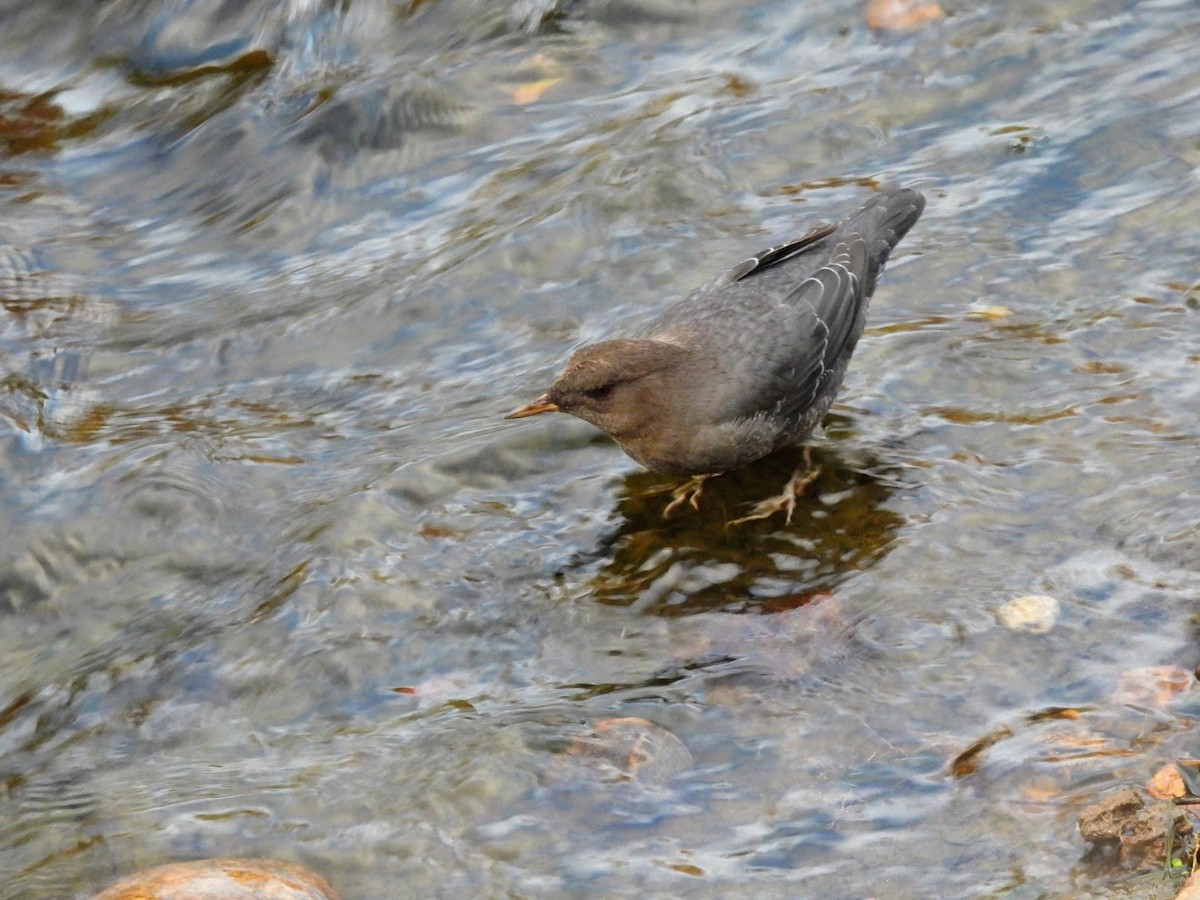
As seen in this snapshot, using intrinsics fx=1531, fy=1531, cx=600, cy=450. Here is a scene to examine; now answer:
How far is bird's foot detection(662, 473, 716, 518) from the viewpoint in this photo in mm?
5641

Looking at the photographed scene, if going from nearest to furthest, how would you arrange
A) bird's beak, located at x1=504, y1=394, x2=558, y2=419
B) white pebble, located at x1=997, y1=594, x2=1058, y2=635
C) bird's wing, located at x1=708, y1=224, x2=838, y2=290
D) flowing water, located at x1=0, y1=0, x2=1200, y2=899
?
flowing water, located at x1=0, y1=0, x2=1200, y2=899
white pebble, located at x1=997, y1=594, x2=1058, y2=635
bird's beak, located at x1=504, y1=394, x2=558, y2=419
bird's wing, located at x1=708, y1=224, x2=838, y2=290

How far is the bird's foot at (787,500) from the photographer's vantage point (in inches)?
217

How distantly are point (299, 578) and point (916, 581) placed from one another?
208 cm

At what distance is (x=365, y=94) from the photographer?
8281 millimetres

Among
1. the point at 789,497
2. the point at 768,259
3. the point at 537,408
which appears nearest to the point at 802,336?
the point at 768,259

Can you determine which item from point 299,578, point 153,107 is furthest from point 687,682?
point 153,107

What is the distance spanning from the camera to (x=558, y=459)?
234 inches

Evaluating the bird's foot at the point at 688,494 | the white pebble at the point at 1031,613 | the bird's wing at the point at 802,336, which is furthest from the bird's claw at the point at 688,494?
the white pebble at the point at 1031,613

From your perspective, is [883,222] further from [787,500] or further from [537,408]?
[537,408]

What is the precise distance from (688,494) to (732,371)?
0.50 m

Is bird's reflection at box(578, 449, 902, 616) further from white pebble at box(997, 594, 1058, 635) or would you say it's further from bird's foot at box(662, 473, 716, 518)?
white pebble at box(997, 594, 1058, 635)

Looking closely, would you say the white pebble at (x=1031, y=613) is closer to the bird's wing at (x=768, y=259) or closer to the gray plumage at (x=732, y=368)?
the gray plumage at (x=732, y=368)

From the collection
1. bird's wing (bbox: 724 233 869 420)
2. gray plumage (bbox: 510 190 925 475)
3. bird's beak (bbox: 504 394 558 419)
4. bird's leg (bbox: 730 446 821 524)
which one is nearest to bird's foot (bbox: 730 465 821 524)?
bird's leg (bbox: 730 446 821 524)

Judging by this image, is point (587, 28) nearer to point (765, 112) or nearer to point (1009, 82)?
point (765, 112)
